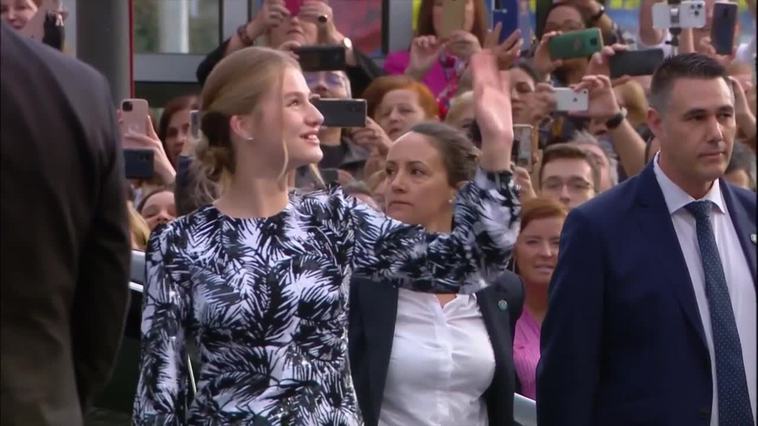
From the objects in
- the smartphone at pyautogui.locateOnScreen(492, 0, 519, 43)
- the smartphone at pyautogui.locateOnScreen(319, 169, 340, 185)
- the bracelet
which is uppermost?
the smartphone at pyautogui.locateOnScreen(492, 0, 519, 43)

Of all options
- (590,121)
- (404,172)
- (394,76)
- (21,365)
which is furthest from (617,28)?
(21,365)

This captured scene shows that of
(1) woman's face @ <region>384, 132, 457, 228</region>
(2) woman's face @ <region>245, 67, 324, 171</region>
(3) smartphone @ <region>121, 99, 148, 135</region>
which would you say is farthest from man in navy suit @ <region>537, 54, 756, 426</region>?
(3) smartphone @ <region>121, 99, 148, 135</region>

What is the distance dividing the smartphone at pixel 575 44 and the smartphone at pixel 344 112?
1483 millimetres

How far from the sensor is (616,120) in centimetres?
704

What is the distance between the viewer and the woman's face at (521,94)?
705cm

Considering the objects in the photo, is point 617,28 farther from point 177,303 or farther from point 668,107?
point 177,303

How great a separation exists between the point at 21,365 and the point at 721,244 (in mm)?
2111

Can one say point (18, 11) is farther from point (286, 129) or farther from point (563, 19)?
point (563, 19)

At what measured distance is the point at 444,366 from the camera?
4.43 metres

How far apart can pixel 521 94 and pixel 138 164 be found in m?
2.07

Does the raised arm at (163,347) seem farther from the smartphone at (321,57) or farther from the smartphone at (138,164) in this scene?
the smartphone at (321,57)

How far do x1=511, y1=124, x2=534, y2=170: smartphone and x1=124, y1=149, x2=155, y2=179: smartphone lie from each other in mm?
1424

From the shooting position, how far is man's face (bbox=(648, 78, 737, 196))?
4410mm

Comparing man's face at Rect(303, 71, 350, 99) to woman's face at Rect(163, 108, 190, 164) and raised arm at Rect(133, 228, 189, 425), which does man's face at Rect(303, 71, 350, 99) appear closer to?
woman's face at Rect(163, 108, 190, 164)
